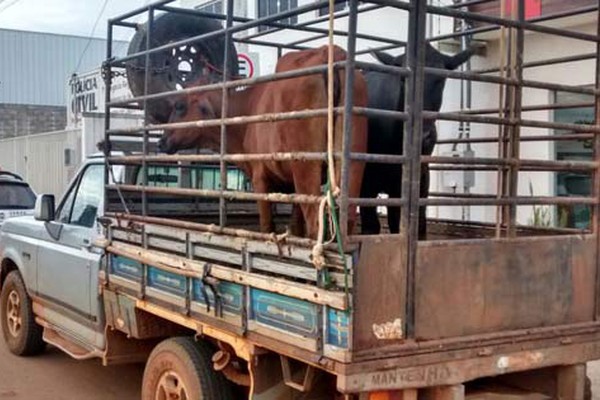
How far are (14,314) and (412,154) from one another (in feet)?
18.1

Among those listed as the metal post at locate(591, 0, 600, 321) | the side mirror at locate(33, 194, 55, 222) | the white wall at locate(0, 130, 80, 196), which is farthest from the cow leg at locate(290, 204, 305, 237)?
the white wall at locate(0, 130, 80, 196)

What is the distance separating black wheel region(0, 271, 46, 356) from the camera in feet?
24.9

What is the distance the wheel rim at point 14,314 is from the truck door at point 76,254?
0.83 metres

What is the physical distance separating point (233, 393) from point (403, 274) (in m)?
1.49

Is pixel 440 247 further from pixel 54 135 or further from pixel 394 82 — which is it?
pixel 54 135

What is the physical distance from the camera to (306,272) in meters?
3.72

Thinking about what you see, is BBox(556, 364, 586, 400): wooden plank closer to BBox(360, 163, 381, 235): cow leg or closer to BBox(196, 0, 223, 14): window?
BBox(360, 163, 381, 235): cow leg

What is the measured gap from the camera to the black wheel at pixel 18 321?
24.9 ft

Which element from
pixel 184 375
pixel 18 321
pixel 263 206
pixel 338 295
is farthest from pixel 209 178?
pixel 338 295

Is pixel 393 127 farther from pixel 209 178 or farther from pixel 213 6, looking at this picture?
pixel 213 6

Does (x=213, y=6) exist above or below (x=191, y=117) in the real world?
above

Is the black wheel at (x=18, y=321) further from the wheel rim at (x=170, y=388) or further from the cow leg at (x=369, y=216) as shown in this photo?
the cow leg at (x=369, y=216)

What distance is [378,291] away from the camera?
3.66 metres

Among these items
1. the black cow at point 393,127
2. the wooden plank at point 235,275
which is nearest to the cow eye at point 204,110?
the wooden plank at point 235,275
